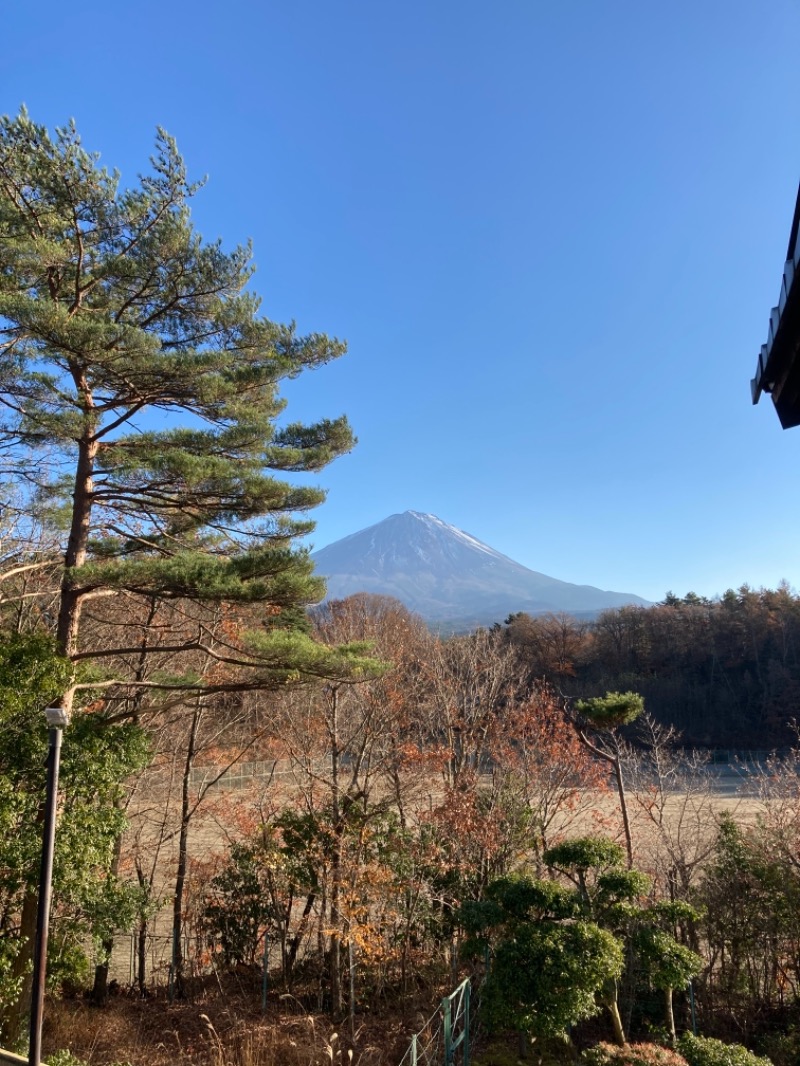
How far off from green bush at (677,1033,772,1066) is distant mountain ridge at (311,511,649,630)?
108548mm

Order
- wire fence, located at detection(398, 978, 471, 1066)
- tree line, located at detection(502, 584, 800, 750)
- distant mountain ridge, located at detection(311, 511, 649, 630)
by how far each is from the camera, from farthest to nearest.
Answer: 1. distant mountain ridge, located at detection(311, 511, 649, 630)
2. tree line, located at detection(502, 584, 800, 750)
3. wire fence, located at detection(398, 978, 471, 1066)

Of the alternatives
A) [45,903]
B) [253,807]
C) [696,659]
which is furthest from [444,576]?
[45,903]

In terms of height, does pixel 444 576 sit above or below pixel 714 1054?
above

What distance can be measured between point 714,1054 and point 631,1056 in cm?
85

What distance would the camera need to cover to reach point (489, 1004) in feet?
19.8

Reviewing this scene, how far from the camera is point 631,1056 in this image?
5.69 metres

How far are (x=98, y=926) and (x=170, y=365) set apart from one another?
672 centimetres

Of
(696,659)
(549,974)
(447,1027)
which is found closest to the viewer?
(447,1027)

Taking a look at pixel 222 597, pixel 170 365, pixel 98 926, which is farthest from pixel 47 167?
pixel 98 926

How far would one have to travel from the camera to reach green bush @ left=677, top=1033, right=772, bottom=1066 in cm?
568

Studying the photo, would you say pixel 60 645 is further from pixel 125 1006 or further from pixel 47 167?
pixel 125 1006

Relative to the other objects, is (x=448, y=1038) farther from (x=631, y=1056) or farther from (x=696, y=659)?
(x=696, y=659)

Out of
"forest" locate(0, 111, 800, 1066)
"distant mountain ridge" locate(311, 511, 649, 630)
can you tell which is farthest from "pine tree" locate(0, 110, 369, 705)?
"distant mountain ridge" locate(311, 511, 649, 630)

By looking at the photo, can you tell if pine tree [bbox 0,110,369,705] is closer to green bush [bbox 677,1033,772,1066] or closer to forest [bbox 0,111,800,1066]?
forest [bbox 0,111,800,1066]
